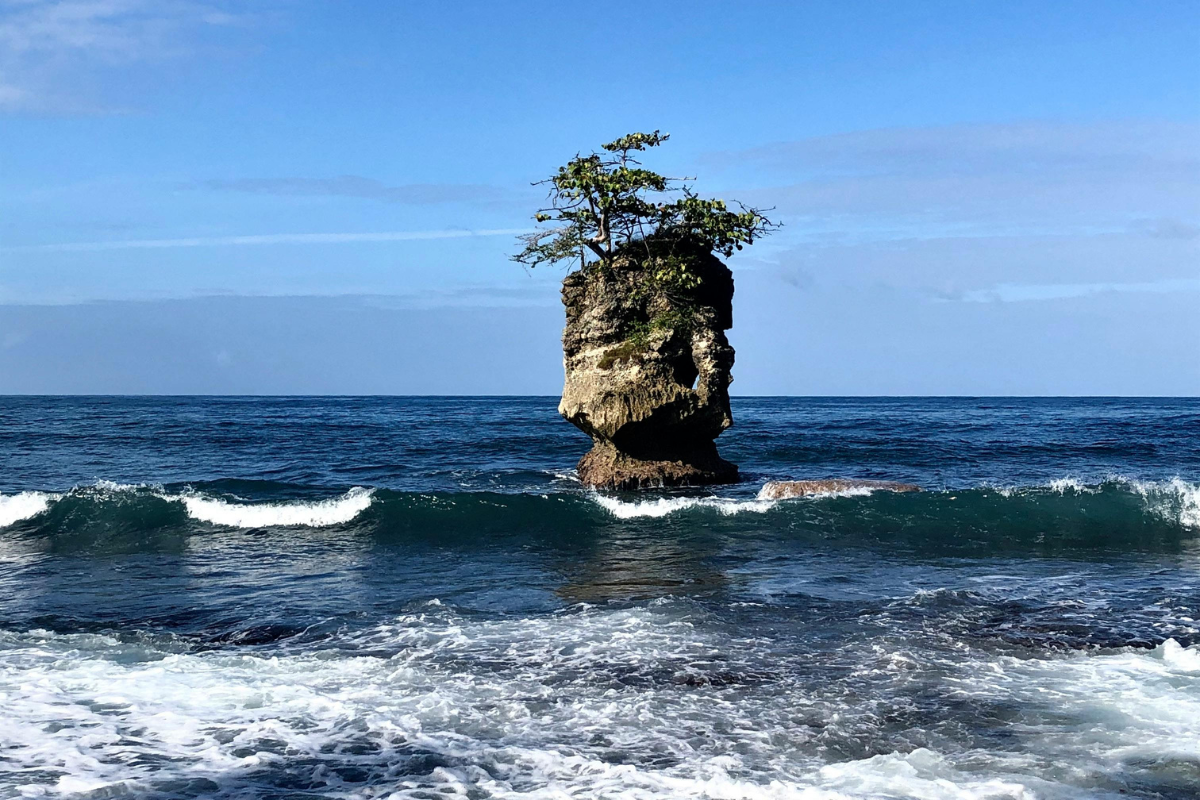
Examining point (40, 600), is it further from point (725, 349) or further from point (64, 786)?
point (725, 349)

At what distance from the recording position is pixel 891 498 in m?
18.7

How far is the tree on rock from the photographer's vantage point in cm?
2008

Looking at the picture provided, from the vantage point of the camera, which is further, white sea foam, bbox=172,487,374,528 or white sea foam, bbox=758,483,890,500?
white sea foam, bbox=758,483,890,500

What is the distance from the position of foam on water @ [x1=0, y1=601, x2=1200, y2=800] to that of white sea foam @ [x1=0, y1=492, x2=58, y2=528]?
10.1 metres

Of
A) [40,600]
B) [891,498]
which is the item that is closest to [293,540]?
[40,600]

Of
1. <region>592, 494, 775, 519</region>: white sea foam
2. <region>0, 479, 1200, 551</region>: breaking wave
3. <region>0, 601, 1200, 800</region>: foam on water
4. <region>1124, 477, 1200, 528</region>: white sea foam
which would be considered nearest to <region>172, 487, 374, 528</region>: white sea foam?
<region>0, 479, 1200, 551</region>: breaking wave

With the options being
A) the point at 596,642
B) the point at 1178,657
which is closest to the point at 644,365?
the point at 596,642

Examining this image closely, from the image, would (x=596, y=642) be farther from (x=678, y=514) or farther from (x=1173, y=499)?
(x=1173, y=499)

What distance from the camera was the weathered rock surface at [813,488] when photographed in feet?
65.0

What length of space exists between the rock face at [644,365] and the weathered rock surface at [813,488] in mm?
1883

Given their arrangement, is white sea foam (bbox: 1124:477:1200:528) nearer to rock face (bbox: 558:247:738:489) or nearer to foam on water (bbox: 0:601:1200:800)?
rock face (bbox: 558:247:738:489)

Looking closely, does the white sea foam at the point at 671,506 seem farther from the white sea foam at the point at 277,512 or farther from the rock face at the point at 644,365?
the white sea foam at the point at 277,512

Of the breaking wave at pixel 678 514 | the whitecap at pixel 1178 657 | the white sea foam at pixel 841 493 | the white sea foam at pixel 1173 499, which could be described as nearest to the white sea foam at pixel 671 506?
the breaking wave at pixel 678 514

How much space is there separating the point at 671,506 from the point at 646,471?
270 centimetres
